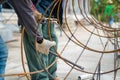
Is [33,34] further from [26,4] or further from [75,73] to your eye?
[75,73]

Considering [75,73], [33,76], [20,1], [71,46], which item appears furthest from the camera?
[71,46]

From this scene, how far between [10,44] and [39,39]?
4648mm

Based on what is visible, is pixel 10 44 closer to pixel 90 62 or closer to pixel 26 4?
pixel 90 62

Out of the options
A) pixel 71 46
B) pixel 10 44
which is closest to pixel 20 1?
pixel 71 46

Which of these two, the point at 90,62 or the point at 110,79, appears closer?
the point at 110,79

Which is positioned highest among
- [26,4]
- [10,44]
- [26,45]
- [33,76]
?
[26,4]

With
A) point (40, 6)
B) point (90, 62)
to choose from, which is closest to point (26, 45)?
point (40, 6)

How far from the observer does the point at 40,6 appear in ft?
11.3

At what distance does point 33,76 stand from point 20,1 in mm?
1098

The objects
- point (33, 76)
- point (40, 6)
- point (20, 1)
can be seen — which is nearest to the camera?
point (20, 1)

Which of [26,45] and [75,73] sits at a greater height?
[26,45]

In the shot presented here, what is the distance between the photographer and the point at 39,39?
7.64ft

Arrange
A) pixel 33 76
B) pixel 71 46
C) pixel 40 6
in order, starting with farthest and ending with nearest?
pixel 71 46 → pixel 40 6 → pixel 33 76

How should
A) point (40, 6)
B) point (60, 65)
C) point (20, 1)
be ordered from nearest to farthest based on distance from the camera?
point (20, 1) < point (40, 6) < point (60, 65)
